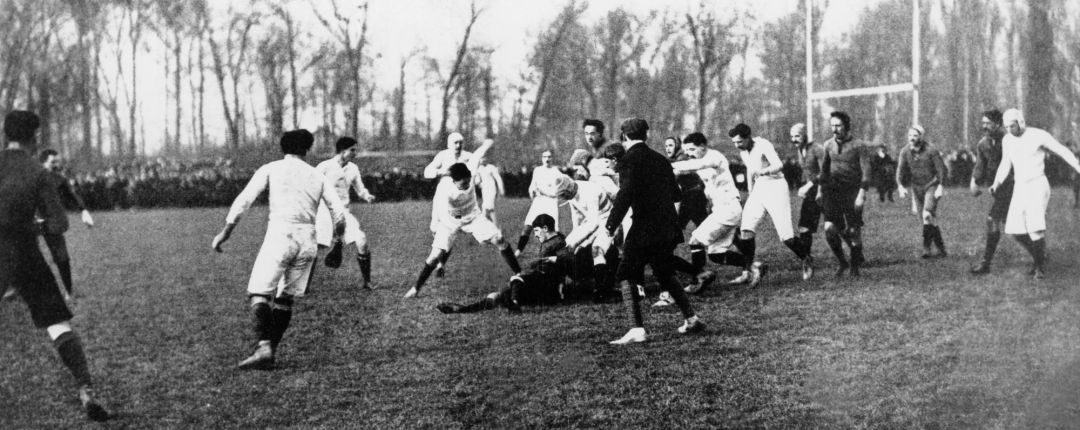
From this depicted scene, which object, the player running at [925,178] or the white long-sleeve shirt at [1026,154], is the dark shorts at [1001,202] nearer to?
the white long-sleeve shirt at [1026,154]

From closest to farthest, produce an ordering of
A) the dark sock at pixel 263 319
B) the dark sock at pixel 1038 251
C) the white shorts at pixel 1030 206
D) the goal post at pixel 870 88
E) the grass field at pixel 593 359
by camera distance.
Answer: the grass field at pixel 593 359 < the dark sock at pixel 263 319 < the white shorts at pixel 1030 206 < the dark sock at pixel 1038 251 < the goal post at pixel 870 88

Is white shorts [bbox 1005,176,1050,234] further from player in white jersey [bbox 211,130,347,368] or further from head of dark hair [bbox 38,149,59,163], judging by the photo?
head of dark hair [bbox 38,149,59,163]

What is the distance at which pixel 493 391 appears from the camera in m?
5.29

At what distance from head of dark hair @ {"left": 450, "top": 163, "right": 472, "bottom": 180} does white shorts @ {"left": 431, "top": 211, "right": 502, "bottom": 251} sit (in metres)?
0.42

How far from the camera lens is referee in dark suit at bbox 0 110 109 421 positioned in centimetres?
486

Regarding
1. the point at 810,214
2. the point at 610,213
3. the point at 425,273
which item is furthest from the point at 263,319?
the point at 810,214

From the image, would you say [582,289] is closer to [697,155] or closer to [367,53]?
[697,155]

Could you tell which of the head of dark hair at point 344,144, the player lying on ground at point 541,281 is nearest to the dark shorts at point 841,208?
the player lying on ground at point 541,281

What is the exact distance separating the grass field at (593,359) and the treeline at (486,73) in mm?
2083

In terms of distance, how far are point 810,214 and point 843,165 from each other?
0.85m

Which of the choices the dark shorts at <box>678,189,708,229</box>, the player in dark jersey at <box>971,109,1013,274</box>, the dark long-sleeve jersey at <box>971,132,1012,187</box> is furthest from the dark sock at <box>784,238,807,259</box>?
the dark long-sleeve jersey at <box>971,132,1012,187</box>

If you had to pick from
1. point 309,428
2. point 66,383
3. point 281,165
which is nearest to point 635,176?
point 281,165

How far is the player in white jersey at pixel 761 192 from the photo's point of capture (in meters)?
9.15

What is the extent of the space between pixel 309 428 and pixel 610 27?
4051 mm
